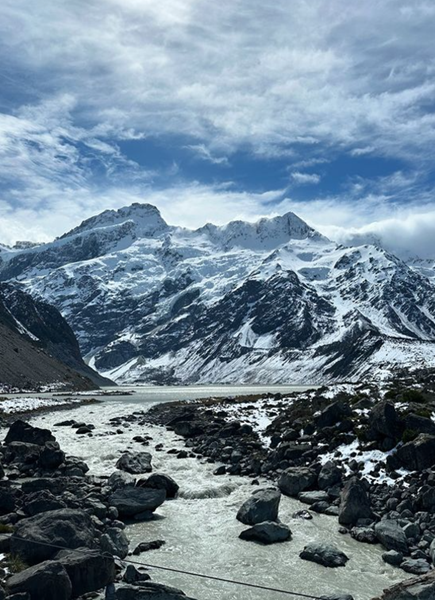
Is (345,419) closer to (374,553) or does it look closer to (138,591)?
(374,553)

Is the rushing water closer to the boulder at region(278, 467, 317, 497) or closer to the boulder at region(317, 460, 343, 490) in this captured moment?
the boulder at region(278, 467, 317, 497)

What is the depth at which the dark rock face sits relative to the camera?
33188 mm

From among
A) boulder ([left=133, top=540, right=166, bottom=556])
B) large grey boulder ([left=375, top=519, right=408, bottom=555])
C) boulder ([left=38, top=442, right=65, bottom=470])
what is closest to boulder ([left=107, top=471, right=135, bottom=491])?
boulder ([left=38, top=442, right=65, bottom=470])

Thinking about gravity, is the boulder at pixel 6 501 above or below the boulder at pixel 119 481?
above

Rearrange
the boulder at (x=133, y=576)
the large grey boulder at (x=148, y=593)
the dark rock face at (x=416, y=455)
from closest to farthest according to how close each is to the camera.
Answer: the large grey boulder at (x=148, y=593) → the boulder at (x=133, y=576) → the dark rock face at (x=416, y=455)

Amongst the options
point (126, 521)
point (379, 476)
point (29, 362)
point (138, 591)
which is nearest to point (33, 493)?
point (126, 521)

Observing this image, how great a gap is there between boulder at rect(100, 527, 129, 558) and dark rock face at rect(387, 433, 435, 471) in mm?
17441

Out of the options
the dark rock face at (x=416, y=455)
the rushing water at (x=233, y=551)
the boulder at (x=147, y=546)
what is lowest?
the rushing water at (x=233, y=551)

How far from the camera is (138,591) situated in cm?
1834

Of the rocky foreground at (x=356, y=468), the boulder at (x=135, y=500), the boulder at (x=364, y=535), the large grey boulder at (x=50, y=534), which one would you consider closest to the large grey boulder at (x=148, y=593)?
the large grey boulder at (x=50, y=534)

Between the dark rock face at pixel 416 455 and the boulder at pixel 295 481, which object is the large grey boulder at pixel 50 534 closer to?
the boulder at pixel 295 481

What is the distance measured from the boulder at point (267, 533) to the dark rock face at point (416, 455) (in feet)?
33.7

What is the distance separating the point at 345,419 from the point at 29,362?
155 metres

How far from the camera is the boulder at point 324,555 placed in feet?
77.6
